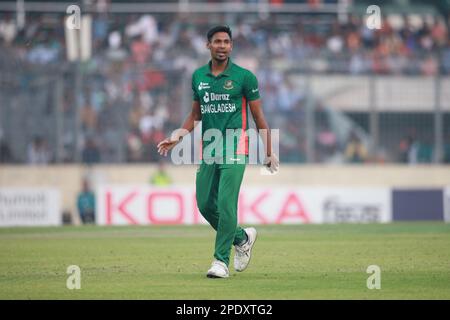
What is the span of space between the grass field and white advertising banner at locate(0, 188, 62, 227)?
191 inches

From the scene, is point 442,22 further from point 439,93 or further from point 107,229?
point 107,229

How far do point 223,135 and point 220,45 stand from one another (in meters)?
0.98

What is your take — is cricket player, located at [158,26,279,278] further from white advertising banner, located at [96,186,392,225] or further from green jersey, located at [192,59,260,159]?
white advertising banner, located at [96,186,392,225]

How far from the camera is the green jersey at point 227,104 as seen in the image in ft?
38.2

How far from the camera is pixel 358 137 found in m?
27.6

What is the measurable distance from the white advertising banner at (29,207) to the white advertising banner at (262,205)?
1149mm

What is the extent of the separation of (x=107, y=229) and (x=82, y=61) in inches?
278

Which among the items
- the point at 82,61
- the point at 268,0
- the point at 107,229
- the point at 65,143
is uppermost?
the point at 268,0

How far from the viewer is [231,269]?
12.7 m

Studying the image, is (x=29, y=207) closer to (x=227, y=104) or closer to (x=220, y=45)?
(x=227, y=104)

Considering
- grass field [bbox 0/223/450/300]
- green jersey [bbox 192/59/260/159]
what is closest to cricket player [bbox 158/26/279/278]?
green jersey [bbox 192/59/260/159]

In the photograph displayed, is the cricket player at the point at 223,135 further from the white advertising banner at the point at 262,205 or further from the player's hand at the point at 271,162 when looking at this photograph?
the white advertising banner at the point at 262,205

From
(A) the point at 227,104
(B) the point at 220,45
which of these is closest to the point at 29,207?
(A) the point at 227,104
